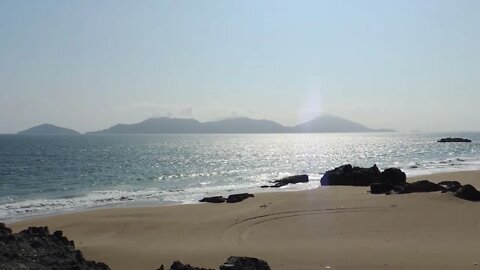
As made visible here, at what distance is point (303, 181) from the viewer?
4488 cm

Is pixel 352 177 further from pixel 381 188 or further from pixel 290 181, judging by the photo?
pixel 381 188

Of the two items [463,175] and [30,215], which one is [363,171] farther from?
[30,215]

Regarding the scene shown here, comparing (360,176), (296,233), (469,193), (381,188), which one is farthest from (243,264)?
(360,176)

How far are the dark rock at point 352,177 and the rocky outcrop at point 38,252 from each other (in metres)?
31.4

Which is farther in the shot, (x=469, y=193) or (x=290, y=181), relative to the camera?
(x=290, y=181)

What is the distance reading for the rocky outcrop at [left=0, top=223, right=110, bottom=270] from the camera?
7.12m

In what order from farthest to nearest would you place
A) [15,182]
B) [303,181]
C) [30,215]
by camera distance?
[15,182], [303,181], [30,215]

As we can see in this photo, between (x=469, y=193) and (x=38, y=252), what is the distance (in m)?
21.1

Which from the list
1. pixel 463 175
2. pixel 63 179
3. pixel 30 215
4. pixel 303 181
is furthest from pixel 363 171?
pixel 63 179

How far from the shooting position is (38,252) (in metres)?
7.67

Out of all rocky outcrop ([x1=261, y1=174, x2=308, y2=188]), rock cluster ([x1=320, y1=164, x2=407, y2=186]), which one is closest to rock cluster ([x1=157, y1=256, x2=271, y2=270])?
rock cluster ([x1=320, y1=164, x2=407, y2=186])

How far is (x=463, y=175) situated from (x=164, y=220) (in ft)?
106

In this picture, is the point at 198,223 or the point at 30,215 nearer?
the point at 198,223

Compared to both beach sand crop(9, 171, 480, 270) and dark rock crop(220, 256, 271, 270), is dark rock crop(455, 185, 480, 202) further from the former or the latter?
dark rock crop(220, 256, 271, 270)
